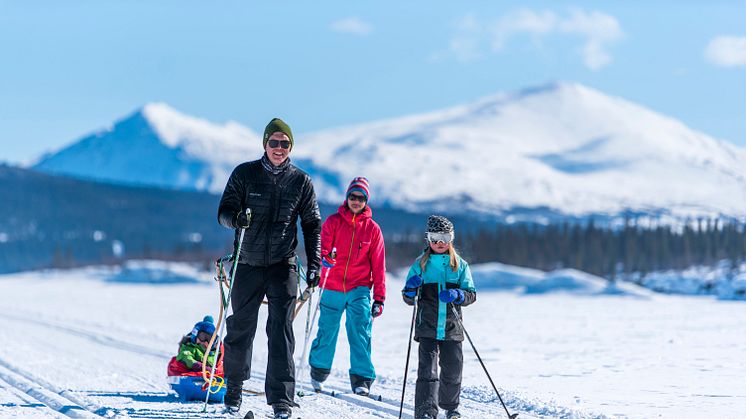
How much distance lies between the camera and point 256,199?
715 cm

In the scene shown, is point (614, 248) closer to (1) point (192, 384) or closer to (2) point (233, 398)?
(1) point (192, 384)

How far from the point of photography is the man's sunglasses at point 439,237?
7.27m

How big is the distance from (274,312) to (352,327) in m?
1.88

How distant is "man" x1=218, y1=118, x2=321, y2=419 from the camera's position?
23.5ft

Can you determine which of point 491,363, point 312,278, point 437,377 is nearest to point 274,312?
point 312,278

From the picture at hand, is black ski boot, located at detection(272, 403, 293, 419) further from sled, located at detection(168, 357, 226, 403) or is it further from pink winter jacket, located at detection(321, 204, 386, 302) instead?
pink winter jacket, located at detection(321, 204, 386, 302)

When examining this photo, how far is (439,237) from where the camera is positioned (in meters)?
7.27

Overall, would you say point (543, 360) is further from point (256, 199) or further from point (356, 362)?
point (256, 199)

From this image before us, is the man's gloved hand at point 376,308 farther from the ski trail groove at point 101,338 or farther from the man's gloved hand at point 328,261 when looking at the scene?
the ski trail groove at point 101,338

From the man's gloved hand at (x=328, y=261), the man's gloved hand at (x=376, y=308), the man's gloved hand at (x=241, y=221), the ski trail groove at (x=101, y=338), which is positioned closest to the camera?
the man's gloved hand at (x=241, y=221)

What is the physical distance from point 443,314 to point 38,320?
16.0 m

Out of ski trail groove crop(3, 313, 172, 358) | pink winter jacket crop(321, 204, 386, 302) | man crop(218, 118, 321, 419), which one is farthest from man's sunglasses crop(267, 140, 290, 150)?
ski trail groove crop(3, 313, 172, 358)

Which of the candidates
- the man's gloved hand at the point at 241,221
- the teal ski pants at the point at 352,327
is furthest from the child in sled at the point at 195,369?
the man's gloved hand at the point at 241,221

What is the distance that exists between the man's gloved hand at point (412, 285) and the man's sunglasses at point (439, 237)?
31 centimetres
